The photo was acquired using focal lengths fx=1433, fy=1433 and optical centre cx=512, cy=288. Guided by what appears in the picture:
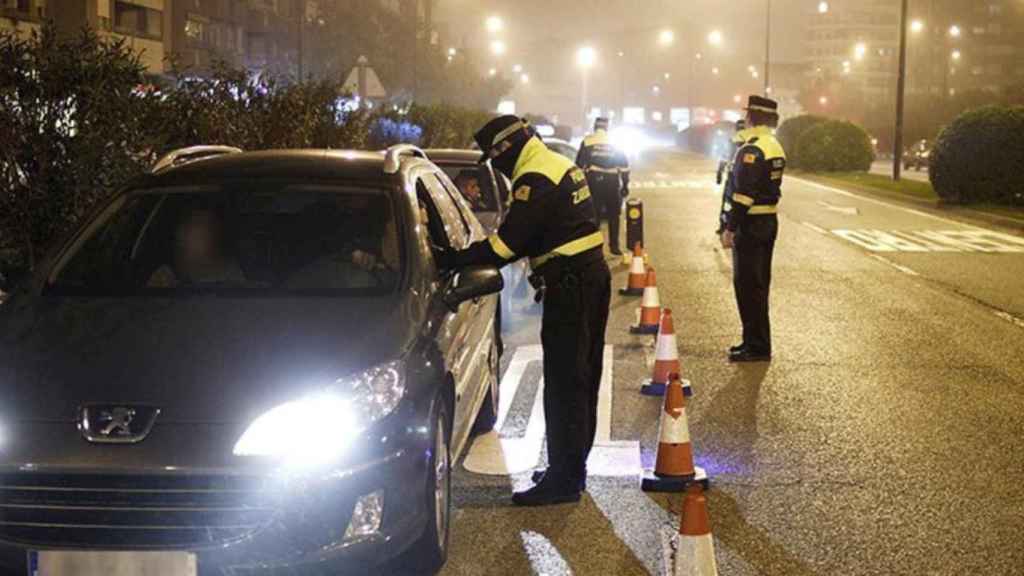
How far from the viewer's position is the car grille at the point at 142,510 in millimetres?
4609

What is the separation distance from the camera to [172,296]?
5.82 metres

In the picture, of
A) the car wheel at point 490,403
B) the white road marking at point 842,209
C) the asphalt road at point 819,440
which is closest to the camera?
the asphalt road at point 819,440

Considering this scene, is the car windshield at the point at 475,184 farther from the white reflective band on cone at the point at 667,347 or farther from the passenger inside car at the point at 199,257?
the passenger inside car at the point at 199,257

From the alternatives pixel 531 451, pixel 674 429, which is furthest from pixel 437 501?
pixel 531 451

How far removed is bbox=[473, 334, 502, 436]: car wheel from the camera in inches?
322

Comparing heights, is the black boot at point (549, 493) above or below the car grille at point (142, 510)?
below

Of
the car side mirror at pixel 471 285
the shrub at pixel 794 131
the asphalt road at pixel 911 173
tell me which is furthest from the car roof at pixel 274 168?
the shrub at pixel 794 131

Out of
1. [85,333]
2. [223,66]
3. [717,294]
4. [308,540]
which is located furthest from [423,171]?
[717,294]

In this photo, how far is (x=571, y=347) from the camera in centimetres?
672

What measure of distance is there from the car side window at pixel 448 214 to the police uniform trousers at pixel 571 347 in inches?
24.8

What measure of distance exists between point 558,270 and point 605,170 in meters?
13.1

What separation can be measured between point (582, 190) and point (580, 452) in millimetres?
1247

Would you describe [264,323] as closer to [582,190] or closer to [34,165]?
[582,190]

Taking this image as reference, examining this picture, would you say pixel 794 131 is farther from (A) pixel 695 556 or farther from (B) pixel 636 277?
(A) pixel 695 556
